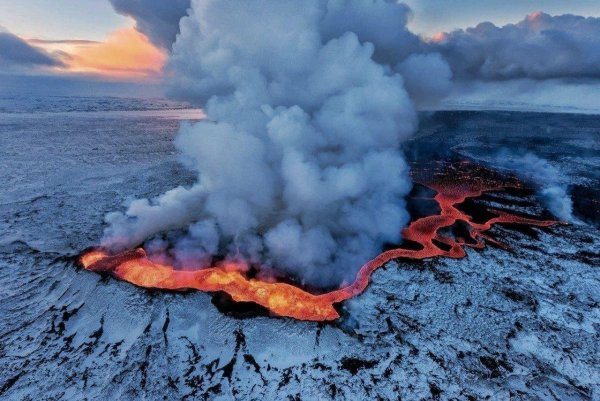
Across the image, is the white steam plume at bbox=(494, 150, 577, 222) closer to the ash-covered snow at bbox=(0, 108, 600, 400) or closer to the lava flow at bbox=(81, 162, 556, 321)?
the lava flow at bbox=(81, 162, 556, 321)

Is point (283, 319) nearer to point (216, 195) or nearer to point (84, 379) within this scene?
point (84, 379)

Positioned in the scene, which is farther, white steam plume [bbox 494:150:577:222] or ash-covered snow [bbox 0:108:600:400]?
white steam plume [bbox 494:150:577:222]

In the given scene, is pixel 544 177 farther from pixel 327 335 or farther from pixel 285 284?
pixel 327 335

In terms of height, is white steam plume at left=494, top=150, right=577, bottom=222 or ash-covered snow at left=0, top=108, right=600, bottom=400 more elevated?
ash-covered snow at left=0, top=108, right=600, bottom=400

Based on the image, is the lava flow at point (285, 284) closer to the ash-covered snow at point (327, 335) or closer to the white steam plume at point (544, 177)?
the ash-covered snow at point (327, 335)

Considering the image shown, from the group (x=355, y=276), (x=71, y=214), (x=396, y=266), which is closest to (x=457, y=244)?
(x=396, y=266)

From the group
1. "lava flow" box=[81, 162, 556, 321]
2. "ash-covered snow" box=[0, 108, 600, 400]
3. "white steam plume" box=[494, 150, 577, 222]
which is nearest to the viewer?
"ash-covered snow" box=[0, 108, 600, 400]

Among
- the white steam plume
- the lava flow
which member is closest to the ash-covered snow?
the lava flow
